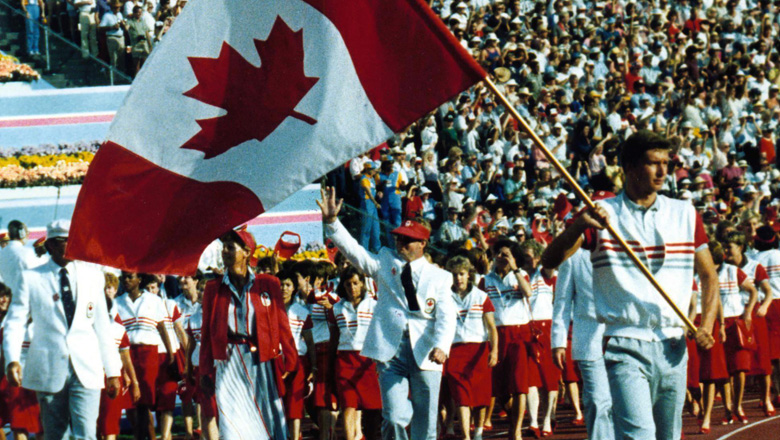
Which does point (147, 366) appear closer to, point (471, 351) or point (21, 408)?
point (21, 408)

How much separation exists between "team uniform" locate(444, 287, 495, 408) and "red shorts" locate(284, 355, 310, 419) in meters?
1.48

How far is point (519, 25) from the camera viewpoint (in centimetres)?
2822

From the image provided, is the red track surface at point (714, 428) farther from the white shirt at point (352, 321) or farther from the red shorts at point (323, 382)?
the white shirt at point (352, 321)

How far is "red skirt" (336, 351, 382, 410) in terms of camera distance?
13.5 m

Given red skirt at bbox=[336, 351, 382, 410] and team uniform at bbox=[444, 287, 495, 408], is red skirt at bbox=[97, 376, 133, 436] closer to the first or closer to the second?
red skirt at bbox=[336, 351, 382, 410]

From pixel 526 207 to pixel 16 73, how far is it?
30.8ft

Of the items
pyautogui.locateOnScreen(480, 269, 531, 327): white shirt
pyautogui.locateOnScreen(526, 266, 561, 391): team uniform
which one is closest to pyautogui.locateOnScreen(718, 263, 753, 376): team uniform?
pyautogui.locateOnScreen(526, 266, 561, 391): team uniform

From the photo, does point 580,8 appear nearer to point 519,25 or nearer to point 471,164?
point 519,25

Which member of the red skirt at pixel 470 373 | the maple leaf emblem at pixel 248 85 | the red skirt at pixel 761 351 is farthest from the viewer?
the red skirt at pixel 761 351

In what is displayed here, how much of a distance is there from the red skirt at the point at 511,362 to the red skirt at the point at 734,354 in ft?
7.83

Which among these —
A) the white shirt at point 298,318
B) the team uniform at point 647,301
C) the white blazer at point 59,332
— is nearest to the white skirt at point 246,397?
the white blazer at point 59,332

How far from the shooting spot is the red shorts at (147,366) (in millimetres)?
15500

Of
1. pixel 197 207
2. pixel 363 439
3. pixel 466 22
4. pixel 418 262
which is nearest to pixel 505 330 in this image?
pixel 363 439

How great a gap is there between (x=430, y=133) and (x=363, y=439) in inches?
380
